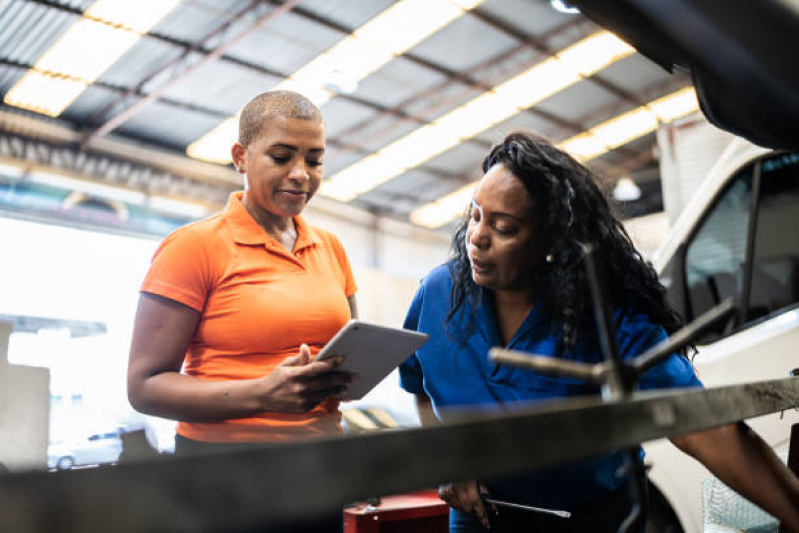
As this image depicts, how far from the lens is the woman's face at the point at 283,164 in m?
1.64

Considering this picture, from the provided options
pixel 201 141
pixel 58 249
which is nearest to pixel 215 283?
pixel 58 249

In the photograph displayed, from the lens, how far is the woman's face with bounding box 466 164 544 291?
148 cm

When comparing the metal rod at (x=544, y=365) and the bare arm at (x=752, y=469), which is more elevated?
the metal rod at (x=544, y=365)

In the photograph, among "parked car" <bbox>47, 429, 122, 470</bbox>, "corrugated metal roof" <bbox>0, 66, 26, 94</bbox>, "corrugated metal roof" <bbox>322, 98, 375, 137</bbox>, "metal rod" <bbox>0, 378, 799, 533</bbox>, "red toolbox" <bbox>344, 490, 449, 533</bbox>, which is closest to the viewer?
"metal rod" <bbox>0, 378, 799, 533</bbox>

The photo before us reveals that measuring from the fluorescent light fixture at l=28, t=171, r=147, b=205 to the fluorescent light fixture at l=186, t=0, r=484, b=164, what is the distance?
2.37 metres

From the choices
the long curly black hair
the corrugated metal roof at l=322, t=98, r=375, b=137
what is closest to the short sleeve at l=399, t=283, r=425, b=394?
the long curly black hair

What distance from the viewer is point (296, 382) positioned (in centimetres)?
139

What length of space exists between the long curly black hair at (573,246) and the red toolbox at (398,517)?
37.2 inches

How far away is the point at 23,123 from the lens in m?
8.01

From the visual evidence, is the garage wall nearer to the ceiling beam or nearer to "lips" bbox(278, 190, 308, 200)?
"lips" bbox(278, 190, 308, 200)

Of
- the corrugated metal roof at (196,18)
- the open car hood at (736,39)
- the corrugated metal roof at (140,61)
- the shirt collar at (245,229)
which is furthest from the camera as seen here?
the corrugated metal roof at (140,61)

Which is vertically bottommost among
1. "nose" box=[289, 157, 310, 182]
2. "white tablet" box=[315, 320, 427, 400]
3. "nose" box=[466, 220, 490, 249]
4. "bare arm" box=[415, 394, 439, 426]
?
"bare arm" box=[415, 394, 439, 426]

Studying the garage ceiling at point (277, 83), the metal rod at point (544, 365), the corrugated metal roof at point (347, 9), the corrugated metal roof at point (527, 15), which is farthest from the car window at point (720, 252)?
the corrugated metal roof at point (527, 15)

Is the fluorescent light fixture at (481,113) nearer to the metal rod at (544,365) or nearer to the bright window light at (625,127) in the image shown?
the bright window light at (625,127)
